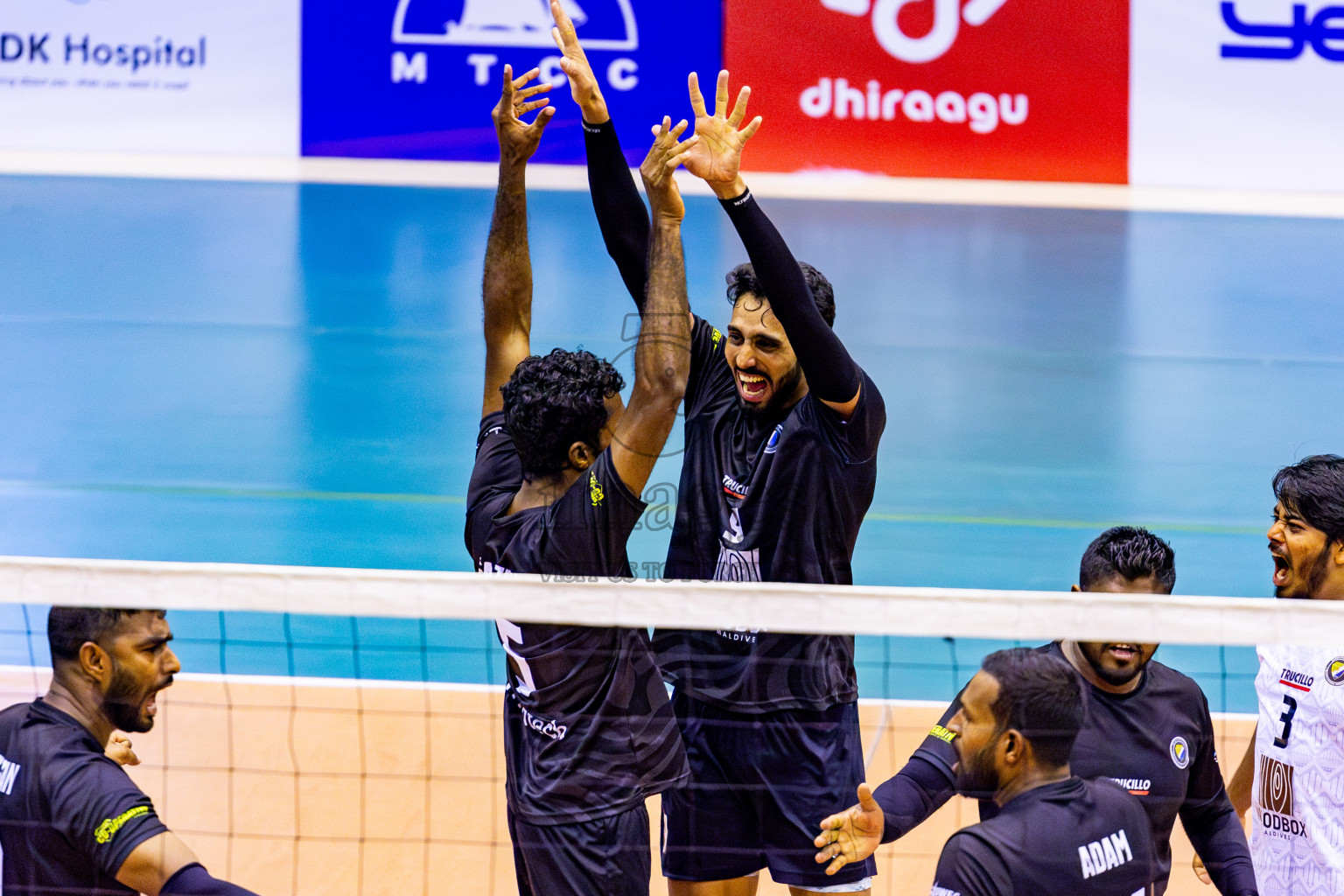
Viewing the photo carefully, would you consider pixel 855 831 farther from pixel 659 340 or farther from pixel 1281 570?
pixel 1281 570

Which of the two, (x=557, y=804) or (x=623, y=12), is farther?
(x=623, y=12)

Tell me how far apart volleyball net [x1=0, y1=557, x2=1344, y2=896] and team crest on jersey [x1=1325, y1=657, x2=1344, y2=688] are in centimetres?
45

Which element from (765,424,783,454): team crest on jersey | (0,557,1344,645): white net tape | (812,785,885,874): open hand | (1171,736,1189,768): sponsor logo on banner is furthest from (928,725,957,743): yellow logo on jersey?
(765,424,783,454): team crest on jersey

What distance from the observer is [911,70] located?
1786 cm

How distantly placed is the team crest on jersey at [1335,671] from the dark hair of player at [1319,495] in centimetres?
35

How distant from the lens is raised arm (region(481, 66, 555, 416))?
15.4 ft

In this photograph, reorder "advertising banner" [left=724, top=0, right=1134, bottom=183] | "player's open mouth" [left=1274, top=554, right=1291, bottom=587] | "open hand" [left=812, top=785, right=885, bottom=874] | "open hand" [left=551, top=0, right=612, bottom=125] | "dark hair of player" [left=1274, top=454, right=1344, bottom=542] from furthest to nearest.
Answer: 1. "advertising banner" [left=724, top=0, right=1134, bottom=183]
2. "open hand" [left=551, top=0, right=612, bottom=125]
3. "player's open mouth" [left=1274, top=554, right=1291, bottom=587]
4. "dark hair of player" [left=1274, top=454, right=1344, bottom=542]
5. "open hand" [left=812, top=785, right=885, bottom=874]

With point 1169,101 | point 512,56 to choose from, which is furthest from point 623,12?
point 1169,101

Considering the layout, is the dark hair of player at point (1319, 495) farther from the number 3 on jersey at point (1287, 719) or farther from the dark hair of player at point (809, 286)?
the dark hair of player at point (809, 286)

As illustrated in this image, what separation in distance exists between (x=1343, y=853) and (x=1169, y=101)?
610 inches

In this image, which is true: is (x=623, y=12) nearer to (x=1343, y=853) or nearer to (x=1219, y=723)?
(x=1219, y=723)

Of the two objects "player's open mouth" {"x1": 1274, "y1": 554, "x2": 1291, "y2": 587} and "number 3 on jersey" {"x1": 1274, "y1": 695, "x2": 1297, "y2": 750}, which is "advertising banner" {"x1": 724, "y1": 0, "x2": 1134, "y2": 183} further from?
"number 3 on jersey" {"x1": 1274, "y1": 695, "x2": 1297, "y2": 750}

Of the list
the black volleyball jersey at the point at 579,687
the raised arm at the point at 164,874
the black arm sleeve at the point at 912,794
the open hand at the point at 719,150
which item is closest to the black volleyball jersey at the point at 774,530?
the black volleyball jersey at the point at 579,687

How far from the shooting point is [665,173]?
13.3 feet
